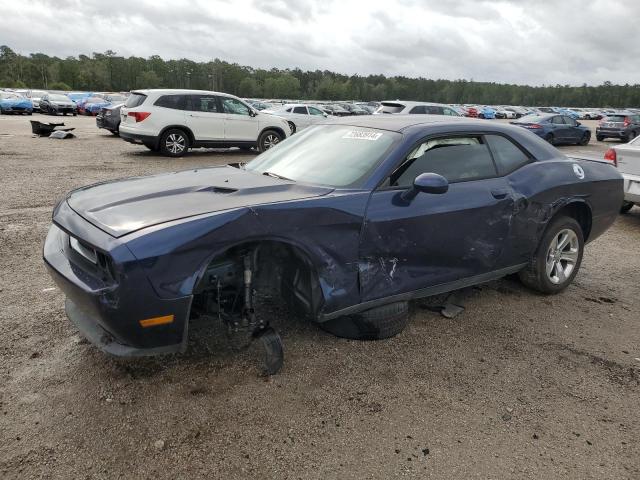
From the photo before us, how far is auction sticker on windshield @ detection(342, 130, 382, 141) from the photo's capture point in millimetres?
3602

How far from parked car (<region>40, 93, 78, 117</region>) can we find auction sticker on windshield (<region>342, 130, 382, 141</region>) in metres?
33.0

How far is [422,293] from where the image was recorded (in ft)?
11.4

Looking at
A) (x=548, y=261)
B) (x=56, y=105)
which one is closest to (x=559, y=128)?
(x=548, y=261)

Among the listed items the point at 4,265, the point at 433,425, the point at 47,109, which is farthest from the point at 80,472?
the point at 47,109

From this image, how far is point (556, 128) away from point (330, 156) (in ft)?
65.9

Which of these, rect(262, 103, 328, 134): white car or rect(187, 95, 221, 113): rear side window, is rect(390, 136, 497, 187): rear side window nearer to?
rect(187, 95, 221, 113): rear side window

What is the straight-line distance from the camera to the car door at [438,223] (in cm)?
316

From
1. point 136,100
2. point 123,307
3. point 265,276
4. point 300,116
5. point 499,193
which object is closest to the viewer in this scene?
point 123,307

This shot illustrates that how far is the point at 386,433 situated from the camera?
2576mm

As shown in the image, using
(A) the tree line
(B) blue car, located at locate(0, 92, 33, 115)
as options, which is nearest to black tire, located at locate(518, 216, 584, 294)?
(B) blue car, located at locate(0, 92, 33, 115)

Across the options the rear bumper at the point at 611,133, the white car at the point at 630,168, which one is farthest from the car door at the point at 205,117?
the rear bumper at the point at 611,133

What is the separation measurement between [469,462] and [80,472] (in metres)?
1.82

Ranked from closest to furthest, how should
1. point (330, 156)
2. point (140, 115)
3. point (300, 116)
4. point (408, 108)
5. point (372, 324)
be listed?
point (372, 324), point (330, 156), point (140, 115), point (408, 108), point (300, 116)

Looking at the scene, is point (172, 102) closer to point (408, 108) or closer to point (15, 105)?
point (408, 108)
